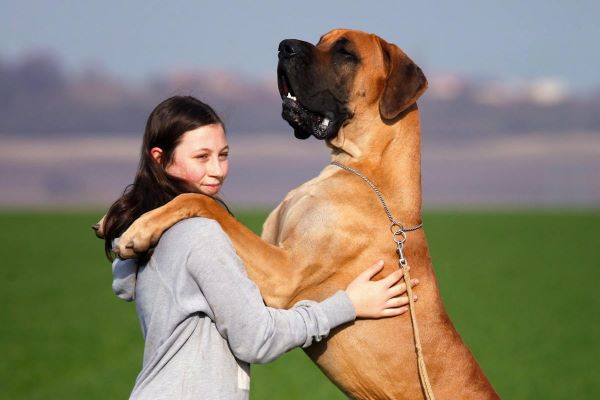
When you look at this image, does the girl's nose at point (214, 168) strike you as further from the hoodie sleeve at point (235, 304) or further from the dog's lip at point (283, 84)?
the dog's lip at point (283, 84)

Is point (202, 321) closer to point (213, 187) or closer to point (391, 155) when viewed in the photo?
point (213, 187)

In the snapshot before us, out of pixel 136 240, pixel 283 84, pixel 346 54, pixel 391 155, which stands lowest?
pixel 136 240

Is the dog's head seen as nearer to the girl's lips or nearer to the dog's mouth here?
the dog's mouth

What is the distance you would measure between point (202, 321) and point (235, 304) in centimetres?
18

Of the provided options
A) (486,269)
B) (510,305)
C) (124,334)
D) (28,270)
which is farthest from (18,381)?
(486,269)

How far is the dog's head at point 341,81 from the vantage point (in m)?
4.21

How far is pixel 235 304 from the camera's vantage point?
3.28m

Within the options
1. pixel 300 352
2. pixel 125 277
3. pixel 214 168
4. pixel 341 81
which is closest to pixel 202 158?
pixel 214 168

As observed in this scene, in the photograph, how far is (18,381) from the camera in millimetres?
12766

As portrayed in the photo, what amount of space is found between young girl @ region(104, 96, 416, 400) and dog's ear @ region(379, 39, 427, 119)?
38.7 inches

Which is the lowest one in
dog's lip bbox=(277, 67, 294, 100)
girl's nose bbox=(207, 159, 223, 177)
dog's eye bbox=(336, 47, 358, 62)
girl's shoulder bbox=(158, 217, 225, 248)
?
girl's shoulder bbox=(158, 217, 225, 248)

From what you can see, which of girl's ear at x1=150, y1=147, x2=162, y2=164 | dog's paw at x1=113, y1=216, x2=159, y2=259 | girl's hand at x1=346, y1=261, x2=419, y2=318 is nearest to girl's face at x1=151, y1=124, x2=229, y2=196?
girl's ear at x1=150, y1=147, x2=162, y2=164

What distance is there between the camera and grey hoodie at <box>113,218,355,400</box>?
3.28m

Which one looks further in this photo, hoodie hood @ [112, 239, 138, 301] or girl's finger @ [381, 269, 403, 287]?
girl's finger @ [381, 269, 403, 287]
